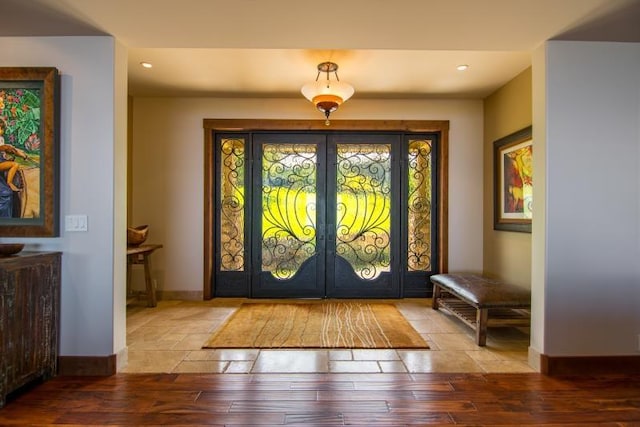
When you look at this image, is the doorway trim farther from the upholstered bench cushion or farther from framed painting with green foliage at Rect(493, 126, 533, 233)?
the upholstered bench cushion

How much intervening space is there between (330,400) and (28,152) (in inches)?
110

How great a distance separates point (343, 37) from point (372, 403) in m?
2.57

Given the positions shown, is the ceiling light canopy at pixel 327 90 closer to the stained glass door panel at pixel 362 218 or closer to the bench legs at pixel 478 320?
the stained glass door panel at pixel 362 218

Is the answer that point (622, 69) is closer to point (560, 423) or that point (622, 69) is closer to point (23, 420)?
point (560, 423)

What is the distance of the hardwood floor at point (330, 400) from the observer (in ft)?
7.07

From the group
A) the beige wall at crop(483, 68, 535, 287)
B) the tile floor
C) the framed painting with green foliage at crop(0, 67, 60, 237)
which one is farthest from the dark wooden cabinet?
the beige wall at crop(483, 68, 535, 287)

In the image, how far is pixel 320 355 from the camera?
3.07 metres

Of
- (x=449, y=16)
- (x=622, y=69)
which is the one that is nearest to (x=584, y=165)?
(x=622, y=69)

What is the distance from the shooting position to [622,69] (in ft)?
9.12

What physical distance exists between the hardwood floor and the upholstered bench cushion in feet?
2.36

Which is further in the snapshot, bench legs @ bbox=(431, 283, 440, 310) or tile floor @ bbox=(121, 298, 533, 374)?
bench legs @ bbox=(431, 283, 440, 310)

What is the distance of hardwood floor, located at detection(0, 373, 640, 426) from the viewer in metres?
2.15

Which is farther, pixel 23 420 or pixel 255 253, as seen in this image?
pixel 255 253

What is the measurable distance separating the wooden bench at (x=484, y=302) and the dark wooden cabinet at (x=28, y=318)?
3467mm
